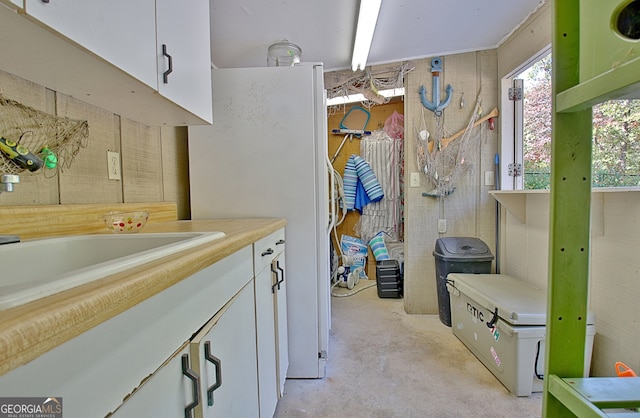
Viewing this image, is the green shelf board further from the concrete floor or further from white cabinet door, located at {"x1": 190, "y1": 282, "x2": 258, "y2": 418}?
the concrete floor

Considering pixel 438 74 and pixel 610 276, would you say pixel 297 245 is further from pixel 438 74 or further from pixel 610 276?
pixel 438 74

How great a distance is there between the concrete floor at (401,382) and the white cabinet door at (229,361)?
0.67m

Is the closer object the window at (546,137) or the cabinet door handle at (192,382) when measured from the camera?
the cabinet door handle at (192,382)

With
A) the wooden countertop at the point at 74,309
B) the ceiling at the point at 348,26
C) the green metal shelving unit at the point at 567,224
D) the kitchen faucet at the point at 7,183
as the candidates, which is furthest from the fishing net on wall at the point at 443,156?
the kitchen faucet at the point at 7,183

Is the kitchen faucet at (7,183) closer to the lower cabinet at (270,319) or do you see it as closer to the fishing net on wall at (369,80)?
the lower cabinet at (270,319)

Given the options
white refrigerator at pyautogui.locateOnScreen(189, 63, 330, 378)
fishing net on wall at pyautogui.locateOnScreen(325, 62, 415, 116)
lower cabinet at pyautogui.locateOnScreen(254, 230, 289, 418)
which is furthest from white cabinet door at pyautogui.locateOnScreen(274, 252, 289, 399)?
fishing net on wall at pyautogui.locateOnScreen(325, 62, 415, 116)

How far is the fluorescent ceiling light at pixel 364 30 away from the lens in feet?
6.15

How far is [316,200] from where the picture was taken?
181 centimetres

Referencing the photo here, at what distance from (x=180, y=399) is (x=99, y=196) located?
100 cm

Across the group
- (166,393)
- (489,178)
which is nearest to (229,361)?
(166,393)

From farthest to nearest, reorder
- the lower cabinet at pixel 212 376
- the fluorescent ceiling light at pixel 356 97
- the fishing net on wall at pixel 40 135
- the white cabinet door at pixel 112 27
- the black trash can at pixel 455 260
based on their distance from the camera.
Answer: the fluorescent ceiling light at pixel 356 97
the black trash can at pixel 455 260
the fishing net on wall at pixel 40 135
the white cabinet door at pixel 112 27
the lower cabinet at pixel 212 376

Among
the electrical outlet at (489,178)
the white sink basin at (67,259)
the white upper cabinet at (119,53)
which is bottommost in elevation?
the white sink basin at (67,259)

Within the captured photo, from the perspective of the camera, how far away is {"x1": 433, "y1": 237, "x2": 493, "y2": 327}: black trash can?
241 centimetres

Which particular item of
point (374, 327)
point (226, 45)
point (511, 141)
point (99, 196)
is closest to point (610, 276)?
A: point (511, 141)
